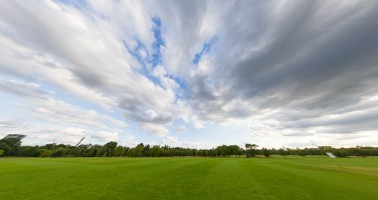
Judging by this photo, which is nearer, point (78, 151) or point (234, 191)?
point (234, 191)

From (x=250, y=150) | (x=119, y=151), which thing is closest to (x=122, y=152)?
(x=119, y=151)

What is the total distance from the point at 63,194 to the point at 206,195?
34.1ft

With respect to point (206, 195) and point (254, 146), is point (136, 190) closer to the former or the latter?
point (206, 195)

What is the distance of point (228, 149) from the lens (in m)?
167

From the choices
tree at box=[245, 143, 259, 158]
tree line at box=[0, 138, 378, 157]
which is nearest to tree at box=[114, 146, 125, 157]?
tree line at box=[0, 138, 378, 157]

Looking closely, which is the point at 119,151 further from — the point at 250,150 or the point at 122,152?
A: the point at 250,150

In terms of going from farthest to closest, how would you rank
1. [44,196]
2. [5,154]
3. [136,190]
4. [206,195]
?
[5,154] < [136,190] < [206,195] < [44,196]

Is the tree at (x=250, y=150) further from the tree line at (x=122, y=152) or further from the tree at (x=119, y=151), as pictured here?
the tree at (x=119, y=151)

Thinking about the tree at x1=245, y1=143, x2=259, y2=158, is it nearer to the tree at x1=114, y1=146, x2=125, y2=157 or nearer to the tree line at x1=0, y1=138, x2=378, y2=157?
the tree line at x1=0, y1=138, x2=378, y2=157

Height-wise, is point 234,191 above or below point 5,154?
below

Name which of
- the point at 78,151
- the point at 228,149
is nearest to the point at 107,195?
the point at 228,149

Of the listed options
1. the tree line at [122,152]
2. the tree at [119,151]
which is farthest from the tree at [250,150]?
the tree at [119,151]

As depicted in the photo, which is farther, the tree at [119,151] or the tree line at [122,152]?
the tree at [119,151]

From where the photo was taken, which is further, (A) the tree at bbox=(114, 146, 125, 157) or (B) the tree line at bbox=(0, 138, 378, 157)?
(A) the tree at bbox=(114, 146, 125, 157)
